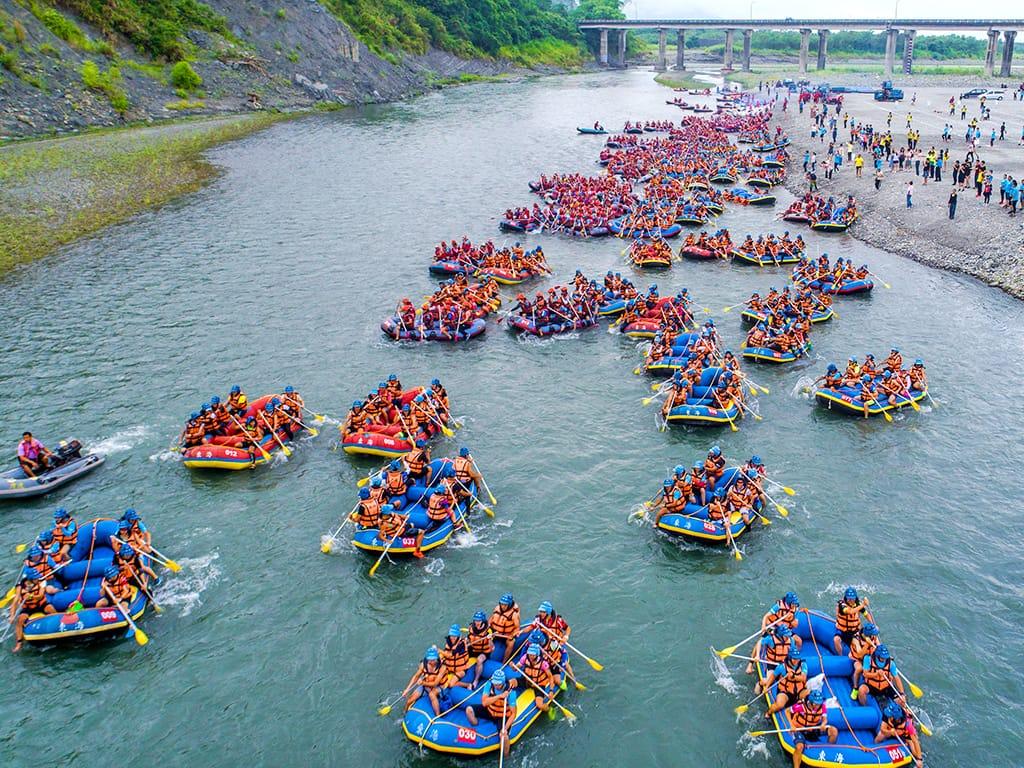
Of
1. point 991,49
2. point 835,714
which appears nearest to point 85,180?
point 835,714

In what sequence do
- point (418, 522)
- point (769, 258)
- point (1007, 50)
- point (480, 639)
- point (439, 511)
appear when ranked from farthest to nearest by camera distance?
point (1007, 50) < point (769, 258) < point (439, 511) < point (418, 522) < point (480, 639)

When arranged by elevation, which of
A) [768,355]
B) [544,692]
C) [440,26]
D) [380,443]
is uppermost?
[440,26]

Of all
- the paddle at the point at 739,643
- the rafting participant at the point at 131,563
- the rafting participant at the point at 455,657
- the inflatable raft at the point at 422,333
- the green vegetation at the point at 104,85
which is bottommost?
the paddle at the point at 739,643

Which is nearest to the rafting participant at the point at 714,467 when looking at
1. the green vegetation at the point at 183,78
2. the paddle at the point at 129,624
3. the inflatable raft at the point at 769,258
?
the paddle at the point at 129,624

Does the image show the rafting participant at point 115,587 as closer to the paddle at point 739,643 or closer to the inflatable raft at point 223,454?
the inflatable raft at point 223,454

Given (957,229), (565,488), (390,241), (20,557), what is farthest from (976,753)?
(390,241)

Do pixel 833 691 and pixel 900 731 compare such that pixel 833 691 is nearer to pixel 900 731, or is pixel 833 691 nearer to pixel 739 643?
pixel 900 731
